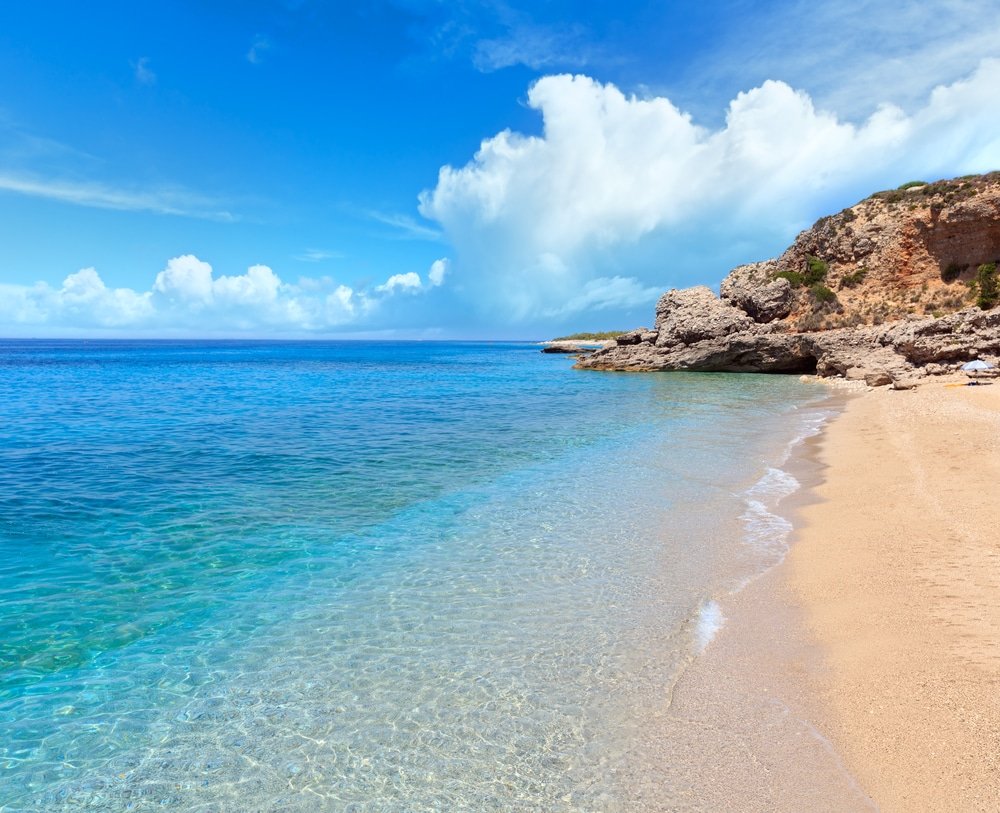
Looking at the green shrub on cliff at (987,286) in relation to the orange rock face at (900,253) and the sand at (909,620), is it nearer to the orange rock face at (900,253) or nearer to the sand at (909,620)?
the orange rock face at (900,253)

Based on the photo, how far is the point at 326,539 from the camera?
398 inches

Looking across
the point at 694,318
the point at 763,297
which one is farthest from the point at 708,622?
the point at 763,297

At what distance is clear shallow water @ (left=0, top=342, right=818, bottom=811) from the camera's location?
4688 mm

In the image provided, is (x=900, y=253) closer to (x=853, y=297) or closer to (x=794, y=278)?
(x=853, y=297)

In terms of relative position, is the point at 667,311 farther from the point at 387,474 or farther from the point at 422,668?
the point at 422,668

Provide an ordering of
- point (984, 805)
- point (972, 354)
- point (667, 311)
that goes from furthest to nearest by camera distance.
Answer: point (667, 311), point (972, 354), point (984, 805)

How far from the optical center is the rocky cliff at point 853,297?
41.7 meters

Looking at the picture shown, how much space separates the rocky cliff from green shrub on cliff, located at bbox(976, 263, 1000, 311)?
0.09m

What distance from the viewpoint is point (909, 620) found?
21.1ft

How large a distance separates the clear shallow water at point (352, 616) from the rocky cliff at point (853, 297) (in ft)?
99.9

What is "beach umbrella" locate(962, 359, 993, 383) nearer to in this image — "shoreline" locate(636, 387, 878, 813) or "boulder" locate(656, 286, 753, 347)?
"boulder" locate(656, 286, 753, 347)

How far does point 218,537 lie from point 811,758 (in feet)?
30.1

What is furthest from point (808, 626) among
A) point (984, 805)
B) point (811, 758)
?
point (984, 805)

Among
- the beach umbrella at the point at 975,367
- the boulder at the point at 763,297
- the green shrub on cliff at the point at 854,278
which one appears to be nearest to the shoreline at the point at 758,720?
the beach umbrella at the point at 975,367
